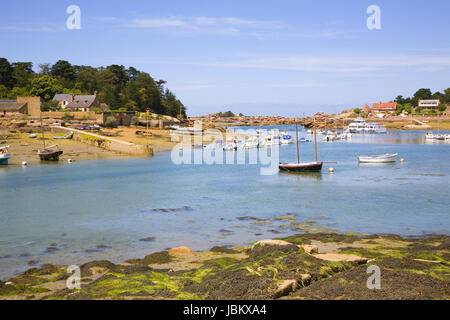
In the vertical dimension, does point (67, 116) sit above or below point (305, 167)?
above

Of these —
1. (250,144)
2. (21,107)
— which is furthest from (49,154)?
(250,144)

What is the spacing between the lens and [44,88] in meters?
98.3

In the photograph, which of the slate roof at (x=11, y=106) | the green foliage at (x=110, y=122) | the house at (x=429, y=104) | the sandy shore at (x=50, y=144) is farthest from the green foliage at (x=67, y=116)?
the house at (x=429, y=104)

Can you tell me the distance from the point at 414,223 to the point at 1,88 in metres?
99.0

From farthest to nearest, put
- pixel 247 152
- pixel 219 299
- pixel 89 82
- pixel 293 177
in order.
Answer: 1. pixel 89 82
2. pixel 247 152
3. pixel 293 177
4. pixel 219 299

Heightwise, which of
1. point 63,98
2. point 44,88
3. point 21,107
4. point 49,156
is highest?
point 44,88

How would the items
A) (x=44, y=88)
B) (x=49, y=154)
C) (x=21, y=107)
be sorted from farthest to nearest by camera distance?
(x=44, y=88), (x=21, y=107), (x=49, y=154)

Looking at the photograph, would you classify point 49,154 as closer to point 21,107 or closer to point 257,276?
point 21,107

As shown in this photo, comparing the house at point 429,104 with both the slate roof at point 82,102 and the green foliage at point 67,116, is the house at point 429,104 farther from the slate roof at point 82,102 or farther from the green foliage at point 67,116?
the green foliage at point 67,116

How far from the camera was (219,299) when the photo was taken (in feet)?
33.0

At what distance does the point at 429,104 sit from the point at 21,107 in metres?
161

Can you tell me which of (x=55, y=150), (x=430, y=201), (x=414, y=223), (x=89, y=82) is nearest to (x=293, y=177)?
(x=430, y=201)

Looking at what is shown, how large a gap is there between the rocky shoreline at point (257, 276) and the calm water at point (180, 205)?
197 cm
